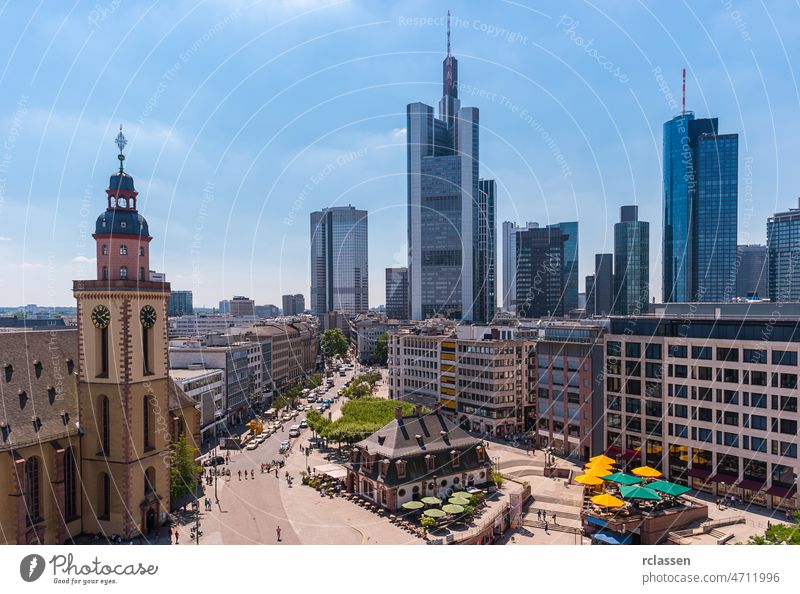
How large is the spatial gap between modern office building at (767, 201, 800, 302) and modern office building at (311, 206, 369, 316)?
305 feet

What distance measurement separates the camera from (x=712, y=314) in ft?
113

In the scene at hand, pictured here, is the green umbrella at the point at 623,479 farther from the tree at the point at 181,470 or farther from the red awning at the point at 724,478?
the tree at the point at 181,470

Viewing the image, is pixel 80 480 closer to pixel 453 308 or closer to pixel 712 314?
pixel 712 314

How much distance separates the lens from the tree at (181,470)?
26.3m

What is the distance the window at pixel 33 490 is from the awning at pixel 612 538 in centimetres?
2443

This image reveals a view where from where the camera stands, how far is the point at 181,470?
27484 millimetres

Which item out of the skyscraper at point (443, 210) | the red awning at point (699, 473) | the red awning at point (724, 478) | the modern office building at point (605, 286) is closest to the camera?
the red awning at point (724, 478)

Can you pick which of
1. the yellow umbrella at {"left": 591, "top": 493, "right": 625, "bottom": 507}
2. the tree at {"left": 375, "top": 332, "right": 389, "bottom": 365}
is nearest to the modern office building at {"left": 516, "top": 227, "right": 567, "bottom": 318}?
the tree at {"left": 375, "top": 332, "right": 389, "bottom": 365}

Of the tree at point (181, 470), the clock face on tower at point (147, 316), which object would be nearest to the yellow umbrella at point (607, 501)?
the tree at point (181, 470)

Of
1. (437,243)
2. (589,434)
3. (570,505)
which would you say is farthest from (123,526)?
(437,243)

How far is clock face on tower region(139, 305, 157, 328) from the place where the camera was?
2239cm

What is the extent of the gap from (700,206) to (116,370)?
106m

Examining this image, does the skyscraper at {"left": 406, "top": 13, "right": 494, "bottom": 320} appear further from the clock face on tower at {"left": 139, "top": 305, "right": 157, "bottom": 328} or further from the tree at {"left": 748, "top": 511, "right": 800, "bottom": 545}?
the tree at {"left": 748, "top": 511, "right": 800, "bottom": 545}

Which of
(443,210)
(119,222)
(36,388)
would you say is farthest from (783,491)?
(443,210)
